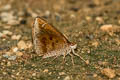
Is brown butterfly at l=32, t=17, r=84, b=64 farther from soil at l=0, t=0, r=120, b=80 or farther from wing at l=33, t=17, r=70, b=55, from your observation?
soil at l=0, t=0, r=120, b=80

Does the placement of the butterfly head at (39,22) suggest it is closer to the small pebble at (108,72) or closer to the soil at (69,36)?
the soil at (69,36)

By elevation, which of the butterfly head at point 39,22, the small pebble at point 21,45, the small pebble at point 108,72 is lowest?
the small pebble at point 108,72

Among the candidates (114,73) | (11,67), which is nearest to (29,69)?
(11,67)

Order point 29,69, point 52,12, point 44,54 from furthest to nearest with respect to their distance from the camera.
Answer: point 52,12 → point 44,54 → point 29,69

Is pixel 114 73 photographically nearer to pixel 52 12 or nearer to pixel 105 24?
pixel 105 24

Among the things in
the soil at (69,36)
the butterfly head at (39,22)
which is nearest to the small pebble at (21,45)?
the soil at (69,36)

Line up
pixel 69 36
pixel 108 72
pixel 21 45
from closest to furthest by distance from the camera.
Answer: pixel 108 72
pixel 21 45
pixel 69 36

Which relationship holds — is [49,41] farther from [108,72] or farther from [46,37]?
[108,72]

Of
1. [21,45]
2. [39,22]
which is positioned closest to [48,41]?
[39,22]
